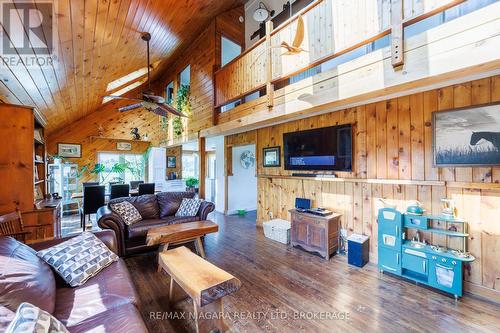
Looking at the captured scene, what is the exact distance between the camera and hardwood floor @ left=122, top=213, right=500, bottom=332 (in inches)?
76.8

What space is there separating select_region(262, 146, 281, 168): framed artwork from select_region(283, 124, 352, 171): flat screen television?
30 centimetres

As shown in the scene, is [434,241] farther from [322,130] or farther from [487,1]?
[487,1]

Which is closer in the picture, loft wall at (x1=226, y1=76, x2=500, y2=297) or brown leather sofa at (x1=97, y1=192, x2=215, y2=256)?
loft wall at (x1=226, y1=76, x2=500, y2=297)

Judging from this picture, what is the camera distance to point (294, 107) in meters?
3.10

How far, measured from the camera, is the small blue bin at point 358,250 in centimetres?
306

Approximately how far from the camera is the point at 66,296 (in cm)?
158

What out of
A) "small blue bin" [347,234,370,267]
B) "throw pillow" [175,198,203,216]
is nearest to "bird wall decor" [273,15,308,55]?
"small blue bin" [347,234,370,267]

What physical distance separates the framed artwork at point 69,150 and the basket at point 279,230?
22.1 ft

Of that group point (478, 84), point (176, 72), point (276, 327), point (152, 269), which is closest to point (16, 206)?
point (152, 269)

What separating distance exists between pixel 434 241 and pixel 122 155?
8.82 metres

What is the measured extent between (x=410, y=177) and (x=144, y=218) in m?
4.19

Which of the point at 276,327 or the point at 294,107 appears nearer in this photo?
the point at 276,327

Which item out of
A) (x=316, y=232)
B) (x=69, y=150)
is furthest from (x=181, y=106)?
(x=316, y=232)

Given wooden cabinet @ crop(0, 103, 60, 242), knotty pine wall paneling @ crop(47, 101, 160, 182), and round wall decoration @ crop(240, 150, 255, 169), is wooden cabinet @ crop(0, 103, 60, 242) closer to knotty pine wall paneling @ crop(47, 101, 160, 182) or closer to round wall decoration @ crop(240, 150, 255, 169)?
round wall decoration @ crop(240, 150, 255, 169)
